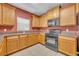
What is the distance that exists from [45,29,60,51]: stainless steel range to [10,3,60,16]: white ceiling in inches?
17.0

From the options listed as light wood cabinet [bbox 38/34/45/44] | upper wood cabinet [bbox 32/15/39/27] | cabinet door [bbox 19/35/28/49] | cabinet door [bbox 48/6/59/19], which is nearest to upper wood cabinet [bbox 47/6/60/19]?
cabinet door [bbox 48/6/59/19]

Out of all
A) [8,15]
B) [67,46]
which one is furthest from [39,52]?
[8,15]

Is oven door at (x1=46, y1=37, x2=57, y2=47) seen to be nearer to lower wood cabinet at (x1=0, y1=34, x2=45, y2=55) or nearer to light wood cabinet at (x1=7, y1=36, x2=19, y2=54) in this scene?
lower wood cabinet at (x1=0, y1=34, x2=45, y2=55)

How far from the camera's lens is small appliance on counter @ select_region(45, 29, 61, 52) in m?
1.67

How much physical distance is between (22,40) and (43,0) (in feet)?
3.49

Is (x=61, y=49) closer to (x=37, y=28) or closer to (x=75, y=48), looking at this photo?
(x=75, y=48)

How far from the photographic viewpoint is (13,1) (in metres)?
1.49

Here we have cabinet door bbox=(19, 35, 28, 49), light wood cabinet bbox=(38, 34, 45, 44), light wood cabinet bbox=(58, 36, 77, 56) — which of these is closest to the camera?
light wood cabinet bbox=(58, 36, 77, 56)

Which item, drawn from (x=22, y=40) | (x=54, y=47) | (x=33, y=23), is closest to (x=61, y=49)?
(x=54, y=47)

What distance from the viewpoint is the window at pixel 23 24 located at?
67.2 inches

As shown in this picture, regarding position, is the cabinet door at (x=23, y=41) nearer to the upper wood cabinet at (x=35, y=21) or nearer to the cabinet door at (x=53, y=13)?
the upper wood cabinet at (x=35, y=21)

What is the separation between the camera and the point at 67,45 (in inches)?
62.8

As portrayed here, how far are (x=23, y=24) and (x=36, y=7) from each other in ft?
1.41

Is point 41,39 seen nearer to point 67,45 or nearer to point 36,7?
point 67,45
